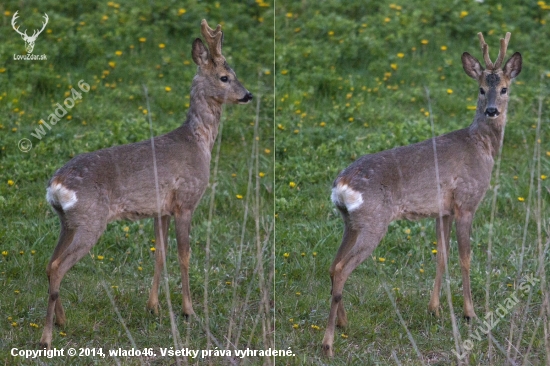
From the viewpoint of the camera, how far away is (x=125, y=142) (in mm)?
8078

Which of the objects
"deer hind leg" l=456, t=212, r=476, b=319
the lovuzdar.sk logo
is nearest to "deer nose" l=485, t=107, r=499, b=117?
"deer hind leg" l=456, t=212, r=476, b=319

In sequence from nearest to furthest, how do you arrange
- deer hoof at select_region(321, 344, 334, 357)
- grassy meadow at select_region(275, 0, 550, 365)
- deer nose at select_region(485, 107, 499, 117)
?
1. deer hoof at select_region(321, 344, 334, 357)
2. grassy meadow at select_region(275, 0, 550, 365)
3. deer nose at select_region(485, 107, 499, 117)

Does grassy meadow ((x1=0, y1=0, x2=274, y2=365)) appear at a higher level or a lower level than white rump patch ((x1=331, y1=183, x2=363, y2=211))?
lower

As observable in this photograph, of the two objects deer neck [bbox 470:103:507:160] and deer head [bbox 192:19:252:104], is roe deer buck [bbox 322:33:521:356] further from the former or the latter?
deer head [bbox 192:19:252:104]

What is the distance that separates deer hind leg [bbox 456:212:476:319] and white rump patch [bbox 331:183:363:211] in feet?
3.00

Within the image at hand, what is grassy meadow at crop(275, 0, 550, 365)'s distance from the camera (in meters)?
5.87

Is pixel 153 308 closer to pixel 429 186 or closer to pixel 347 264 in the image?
pixel 347 264

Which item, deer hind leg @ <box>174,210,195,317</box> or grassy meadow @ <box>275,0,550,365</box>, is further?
deer hind leg @ <box>174,210,195,317</box>

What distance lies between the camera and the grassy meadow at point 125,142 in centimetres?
592

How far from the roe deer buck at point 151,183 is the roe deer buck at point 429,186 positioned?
3.63 ft

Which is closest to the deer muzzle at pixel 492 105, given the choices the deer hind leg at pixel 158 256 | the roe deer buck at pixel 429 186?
the roe deer buck at pixel 429 186

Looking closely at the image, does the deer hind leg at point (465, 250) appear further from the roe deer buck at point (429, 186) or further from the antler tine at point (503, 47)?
the antler tine at point (503, 47)

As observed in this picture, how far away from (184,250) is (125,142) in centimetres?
211

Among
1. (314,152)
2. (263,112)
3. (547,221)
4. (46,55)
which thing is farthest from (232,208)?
(46,55)
